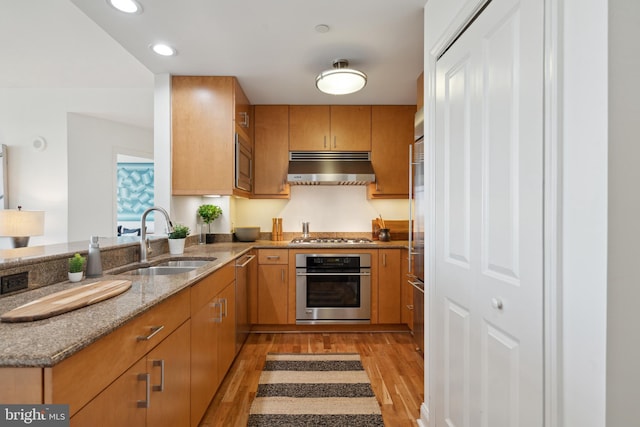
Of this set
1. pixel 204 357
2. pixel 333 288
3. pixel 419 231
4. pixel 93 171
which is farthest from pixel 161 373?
pixel 93 171

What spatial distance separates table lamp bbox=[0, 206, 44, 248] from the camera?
3088mm

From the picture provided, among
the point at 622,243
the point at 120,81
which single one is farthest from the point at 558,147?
the point at 120,81

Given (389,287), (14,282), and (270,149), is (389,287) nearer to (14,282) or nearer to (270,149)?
(270,149)

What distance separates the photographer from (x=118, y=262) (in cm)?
195

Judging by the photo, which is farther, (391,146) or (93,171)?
(93,171)

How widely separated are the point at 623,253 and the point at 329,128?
310cm

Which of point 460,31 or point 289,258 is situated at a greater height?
point 460,31

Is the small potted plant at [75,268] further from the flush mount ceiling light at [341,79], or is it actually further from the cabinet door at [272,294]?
the flush mount ceiling light at [341,79]

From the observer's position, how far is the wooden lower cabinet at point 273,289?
320cm

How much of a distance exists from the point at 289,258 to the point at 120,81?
267 cm

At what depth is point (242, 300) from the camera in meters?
2.79

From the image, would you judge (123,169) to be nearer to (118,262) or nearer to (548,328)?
(118,262)

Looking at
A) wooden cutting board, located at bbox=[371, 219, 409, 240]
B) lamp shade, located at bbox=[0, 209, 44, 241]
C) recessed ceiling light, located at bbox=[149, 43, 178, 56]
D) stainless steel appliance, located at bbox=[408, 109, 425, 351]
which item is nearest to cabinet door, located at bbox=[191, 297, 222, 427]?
stainless steel appliance, located at bbox=[408, 109, 425, 351]

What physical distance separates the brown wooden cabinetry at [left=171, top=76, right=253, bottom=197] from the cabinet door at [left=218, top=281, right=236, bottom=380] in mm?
993
